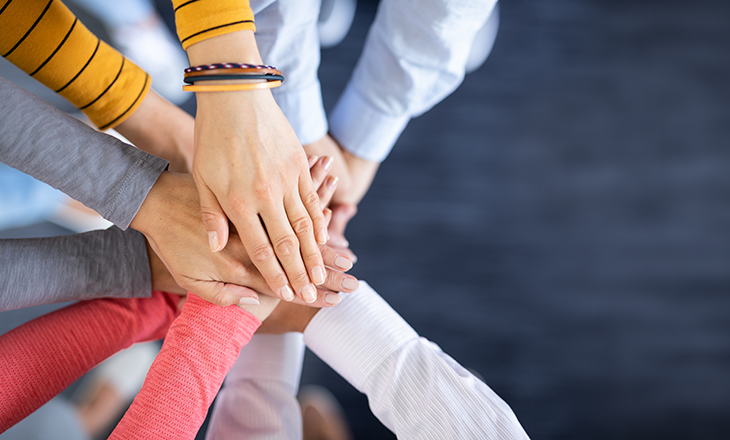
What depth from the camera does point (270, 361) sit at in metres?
0.79

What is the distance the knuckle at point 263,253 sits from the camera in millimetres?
583

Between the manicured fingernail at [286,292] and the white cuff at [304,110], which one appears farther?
the white cuff at [304,110]

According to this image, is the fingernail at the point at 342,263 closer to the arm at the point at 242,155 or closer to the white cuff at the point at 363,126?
the arm at the point at 242,155

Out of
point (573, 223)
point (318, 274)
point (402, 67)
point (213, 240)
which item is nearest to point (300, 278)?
point (318, 274)

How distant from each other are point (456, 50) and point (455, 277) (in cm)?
64

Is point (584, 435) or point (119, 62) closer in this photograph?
point (119, 62)

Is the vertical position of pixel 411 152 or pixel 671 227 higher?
pixel 411 152

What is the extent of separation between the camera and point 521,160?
128 centimetres

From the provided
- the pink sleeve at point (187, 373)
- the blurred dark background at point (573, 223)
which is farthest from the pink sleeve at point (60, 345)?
the blurred dark background at point (573, 223)

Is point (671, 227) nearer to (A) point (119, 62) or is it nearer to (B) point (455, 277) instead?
(B) point (455, 277)

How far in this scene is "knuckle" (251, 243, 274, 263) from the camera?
1.91 feet

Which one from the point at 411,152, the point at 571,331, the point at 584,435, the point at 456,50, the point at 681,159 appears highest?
the point at 456,50

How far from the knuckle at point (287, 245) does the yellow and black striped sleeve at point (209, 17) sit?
281 mm

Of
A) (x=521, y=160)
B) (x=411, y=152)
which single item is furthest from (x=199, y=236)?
(x=521, y=160)
